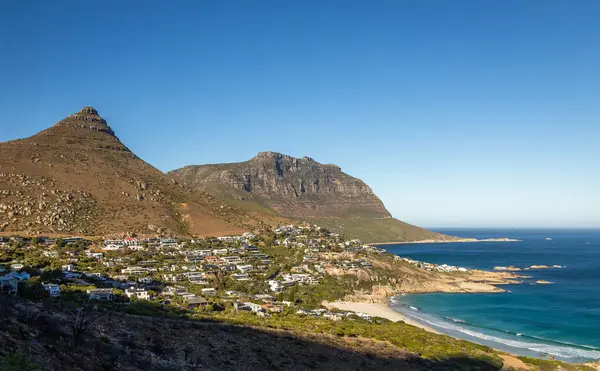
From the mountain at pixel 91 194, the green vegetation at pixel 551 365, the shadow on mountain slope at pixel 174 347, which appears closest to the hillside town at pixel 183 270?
the mountain at pixel 91 194

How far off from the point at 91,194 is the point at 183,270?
4100cm

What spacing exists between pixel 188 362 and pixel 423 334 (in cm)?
3438

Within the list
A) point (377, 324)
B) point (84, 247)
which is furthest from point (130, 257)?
Answer: point (377, 324)

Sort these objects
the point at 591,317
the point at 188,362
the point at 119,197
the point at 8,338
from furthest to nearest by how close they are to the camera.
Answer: the point at 119,197 → the point at 591,317 → the point at 188,362 → the point at 8,338

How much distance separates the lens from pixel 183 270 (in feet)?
242

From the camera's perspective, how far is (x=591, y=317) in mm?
69250

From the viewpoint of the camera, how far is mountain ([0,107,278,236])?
89.4 metres

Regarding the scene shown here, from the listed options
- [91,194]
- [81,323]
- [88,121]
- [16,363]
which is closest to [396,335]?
[81,323]

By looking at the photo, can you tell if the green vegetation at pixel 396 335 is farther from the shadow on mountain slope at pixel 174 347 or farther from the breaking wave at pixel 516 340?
the breaking wave at pixel 516 340

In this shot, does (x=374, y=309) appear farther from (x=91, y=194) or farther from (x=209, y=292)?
(x=91, y=194)

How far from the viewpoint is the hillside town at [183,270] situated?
49.0m

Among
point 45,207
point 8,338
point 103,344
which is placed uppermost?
point 45,207

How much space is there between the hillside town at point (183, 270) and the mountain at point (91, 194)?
851cm

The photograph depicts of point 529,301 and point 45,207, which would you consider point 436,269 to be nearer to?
point 529,301
